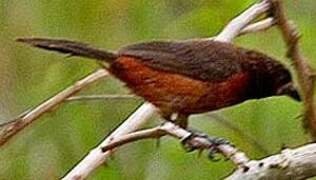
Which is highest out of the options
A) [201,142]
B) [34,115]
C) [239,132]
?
[34,115]

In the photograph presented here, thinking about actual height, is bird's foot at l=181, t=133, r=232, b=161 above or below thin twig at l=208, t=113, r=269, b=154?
above

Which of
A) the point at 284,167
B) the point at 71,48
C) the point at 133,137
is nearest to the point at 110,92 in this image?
the point at 71,48

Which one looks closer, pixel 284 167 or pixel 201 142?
pixel 284 167

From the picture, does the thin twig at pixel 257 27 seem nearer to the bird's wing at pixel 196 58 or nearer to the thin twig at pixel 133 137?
the bird's wing at pixel 196 58

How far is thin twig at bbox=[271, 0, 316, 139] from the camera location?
72.0 inches

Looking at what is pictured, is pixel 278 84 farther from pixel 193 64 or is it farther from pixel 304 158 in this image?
pixel 304 158

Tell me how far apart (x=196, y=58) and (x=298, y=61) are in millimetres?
A: 327

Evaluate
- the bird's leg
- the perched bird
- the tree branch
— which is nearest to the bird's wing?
the perched bird

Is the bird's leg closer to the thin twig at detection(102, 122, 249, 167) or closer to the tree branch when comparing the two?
the thin twig at detection(102, 122, 249, 167)

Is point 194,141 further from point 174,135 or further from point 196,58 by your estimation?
point 196,58

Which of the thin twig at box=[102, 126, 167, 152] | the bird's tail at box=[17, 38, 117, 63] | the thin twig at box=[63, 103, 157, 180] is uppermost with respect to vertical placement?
the bird's tail at box=[17, 38, 117, 63]

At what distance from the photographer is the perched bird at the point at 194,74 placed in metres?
2.07

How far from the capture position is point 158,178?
2328 mm

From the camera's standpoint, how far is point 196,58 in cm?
215
